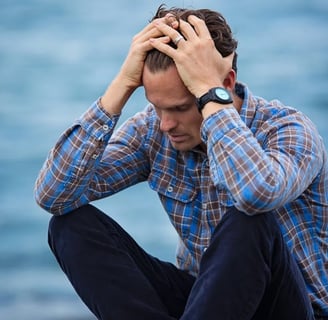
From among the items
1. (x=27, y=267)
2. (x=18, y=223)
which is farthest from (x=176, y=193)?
(x=18, y=223)

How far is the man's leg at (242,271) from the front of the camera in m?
2.38

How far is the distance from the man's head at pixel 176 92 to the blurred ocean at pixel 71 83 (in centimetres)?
250

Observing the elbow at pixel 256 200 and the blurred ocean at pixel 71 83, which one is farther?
the blurred ocean at pixel 71 83

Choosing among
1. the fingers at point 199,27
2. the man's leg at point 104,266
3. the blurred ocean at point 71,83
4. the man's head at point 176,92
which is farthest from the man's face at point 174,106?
the blurred ocean at point 71,83

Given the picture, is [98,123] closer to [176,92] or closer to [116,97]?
[116,97]

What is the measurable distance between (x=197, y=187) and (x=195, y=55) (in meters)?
0.38

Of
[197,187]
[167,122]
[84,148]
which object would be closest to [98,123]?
[84,148]

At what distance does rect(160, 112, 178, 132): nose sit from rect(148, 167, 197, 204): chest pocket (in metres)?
0.20

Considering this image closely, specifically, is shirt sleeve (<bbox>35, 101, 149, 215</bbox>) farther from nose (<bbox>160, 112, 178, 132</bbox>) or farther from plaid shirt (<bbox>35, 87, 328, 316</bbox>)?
nose (<bbox>160, 112, 178, 132</bbox>)

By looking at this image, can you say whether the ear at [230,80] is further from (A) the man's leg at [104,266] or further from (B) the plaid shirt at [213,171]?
(A) the man's leg at [104,266]

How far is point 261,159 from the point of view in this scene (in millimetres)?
2467

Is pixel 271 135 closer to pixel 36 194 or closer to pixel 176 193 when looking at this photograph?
pixel 176 193

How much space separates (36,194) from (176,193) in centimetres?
36

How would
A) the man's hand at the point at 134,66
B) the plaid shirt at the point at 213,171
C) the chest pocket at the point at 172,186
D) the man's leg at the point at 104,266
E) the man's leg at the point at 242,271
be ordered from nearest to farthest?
the man's leg at the point at 242,271 < the plaid shirt at the point at 213,171 < the man's leg at the point at 104,266 < the man's hand at the point at 134,66 < the chest pocket at the point at 172,186
